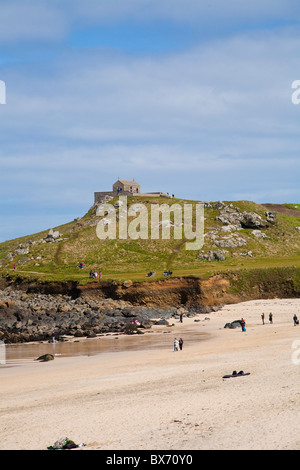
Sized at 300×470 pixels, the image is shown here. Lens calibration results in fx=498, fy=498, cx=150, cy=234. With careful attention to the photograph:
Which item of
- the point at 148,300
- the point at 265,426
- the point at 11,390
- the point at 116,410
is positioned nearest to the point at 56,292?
the point at 148,300

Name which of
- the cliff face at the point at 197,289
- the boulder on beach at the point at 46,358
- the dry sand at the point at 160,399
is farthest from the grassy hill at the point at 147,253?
the dry sand at the point at 160,399

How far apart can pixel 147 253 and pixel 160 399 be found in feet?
250

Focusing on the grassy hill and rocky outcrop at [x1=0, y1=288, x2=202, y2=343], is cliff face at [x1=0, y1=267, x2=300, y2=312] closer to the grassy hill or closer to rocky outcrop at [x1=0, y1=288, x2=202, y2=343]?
rocky outcrop at [x1=0, y1=288, x2=202, y2=343]

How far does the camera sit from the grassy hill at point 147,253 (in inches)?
3403

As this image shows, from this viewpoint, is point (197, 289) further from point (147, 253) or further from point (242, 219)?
point (242, 219)

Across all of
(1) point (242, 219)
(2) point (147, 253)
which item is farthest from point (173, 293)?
(1) point (242, 219)

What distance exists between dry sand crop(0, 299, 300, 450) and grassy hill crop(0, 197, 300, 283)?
3974 centimetres

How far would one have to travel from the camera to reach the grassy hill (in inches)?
3403

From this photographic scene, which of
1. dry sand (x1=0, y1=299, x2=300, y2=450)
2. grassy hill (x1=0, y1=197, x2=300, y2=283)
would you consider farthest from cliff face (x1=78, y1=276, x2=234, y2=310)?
dry sand (x1=0, y1=299, x2=300, y2=450)

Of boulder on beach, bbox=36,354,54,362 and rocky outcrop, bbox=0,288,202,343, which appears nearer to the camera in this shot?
boulder on beach, bbox=36,354,54,362

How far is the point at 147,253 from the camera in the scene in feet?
329

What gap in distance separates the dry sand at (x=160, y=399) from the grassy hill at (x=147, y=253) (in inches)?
1565

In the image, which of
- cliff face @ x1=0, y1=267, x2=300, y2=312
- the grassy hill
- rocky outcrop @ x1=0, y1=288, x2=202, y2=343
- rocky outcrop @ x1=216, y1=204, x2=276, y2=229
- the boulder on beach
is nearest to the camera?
the boulder on beach
